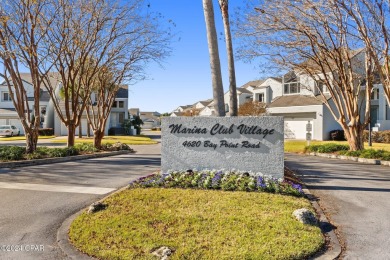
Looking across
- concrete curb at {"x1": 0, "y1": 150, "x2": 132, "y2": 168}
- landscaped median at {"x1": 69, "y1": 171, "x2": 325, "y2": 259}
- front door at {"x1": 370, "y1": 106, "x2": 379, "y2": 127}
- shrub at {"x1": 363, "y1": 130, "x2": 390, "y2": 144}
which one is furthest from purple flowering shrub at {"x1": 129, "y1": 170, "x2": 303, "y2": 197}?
front door at {"x1": 370, "y1": 106, "x2": 379, "y2": 127}

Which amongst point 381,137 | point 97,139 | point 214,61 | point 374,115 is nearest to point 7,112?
point 97,139

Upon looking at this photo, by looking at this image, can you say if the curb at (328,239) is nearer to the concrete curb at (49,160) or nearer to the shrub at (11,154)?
the concrete curb at (49,160)

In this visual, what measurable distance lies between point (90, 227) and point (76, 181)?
4.95 m

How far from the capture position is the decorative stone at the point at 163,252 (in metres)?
4.39

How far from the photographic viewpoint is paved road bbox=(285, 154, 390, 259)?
16.5 feet

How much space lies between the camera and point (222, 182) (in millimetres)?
8367

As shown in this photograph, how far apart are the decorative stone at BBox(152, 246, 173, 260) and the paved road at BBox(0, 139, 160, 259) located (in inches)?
50.8

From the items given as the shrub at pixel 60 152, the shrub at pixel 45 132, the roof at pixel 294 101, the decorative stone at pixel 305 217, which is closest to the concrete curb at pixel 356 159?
the decorative stone at pixel 305 217

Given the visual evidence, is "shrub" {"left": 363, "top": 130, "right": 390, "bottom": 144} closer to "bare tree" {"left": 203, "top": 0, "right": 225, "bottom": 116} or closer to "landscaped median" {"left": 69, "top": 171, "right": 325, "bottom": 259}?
"bare tree" {"left": 203, "top": 0, "right": 225, "bottom": 116}

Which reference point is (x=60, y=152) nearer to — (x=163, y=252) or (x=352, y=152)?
(x=163, y=252)

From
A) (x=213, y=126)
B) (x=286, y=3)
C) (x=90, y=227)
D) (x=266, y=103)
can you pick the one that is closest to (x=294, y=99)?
(x=266, y=103)

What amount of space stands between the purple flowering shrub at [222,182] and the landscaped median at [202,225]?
0.11 ft

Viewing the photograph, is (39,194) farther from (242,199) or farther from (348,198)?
(348,198)

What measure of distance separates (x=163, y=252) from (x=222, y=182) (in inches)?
159
